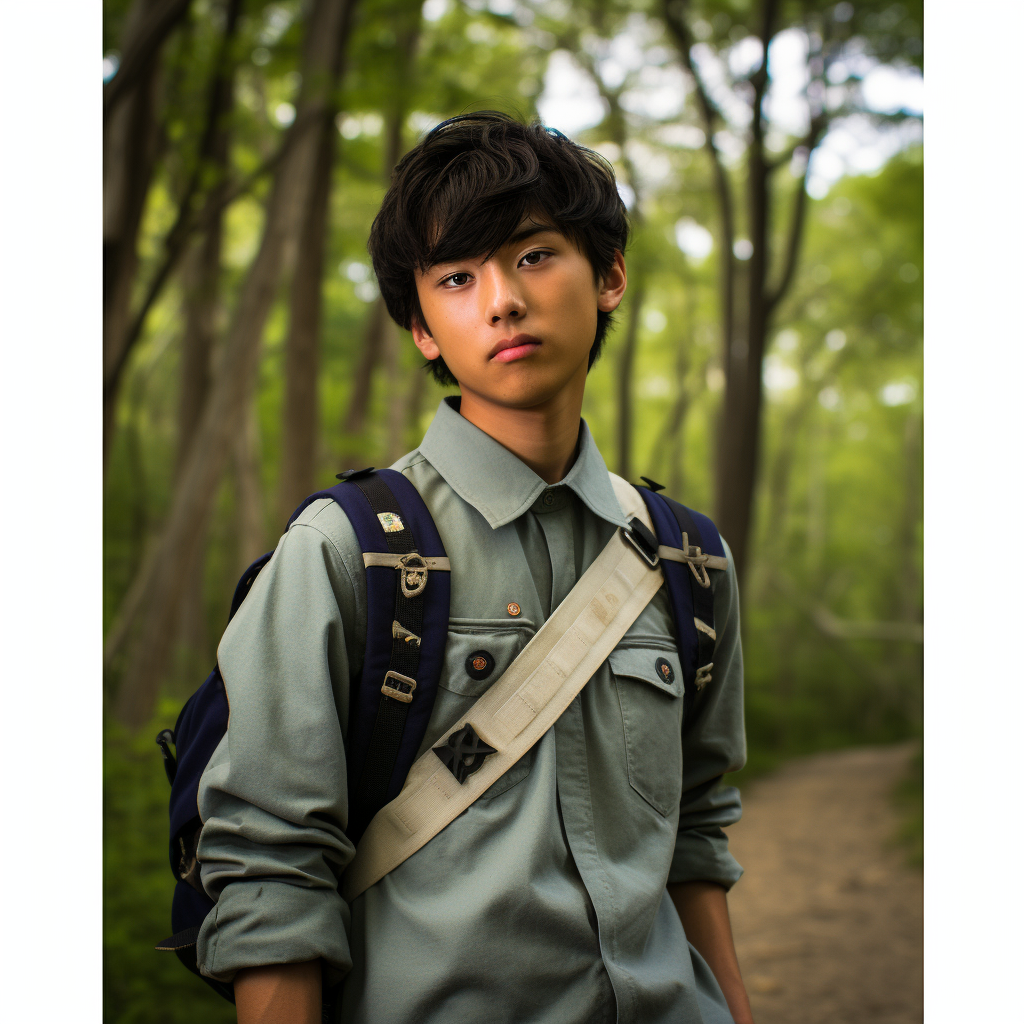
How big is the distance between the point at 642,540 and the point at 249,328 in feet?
15.0

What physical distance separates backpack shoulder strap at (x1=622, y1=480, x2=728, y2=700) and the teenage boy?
1.5 inches

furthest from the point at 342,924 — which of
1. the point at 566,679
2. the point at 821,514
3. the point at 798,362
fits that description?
the point at 821,514

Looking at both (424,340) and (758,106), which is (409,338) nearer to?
(758,106)

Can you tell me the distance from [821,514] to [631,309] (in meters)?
14.6

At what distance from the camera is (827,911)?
7000 millimetres

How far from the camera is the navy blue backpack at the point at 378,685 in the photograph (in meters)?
1.43

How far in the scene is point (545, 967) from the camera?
56.3 inches

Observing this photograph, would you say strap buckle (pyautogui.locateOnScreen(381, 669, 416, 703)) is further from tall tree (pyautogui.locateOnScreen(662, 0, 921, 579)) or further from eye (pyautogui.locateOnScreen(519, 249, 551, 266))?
tall tree (pyautogui.locateOnScreen(662, 0, 921, 579))

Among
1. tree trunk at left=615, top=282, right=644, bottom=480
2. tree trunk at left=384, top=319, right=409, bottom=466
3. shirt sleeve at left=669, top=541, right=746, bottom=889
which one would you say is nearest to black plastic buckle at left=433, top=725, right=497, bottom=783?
shirt sleeve at left=669, top=541, right=746, bottom=889

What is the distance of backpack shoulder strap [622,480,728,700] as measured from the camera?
68.4 inches

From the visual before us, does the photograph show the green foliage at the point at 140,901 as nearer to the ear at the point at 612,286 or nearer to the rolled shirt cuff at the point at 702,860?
the rolled shirt cuff at the point at 702,860

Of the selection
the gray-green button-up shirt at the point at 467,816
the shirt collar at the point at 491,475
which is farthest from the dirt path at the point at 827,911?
the shirt collar at the point at 491,475

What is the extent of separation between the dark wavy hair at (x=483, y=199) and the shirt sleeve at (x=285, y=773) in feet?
1.96

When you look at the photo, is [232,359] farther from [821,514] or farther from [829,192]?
[821,514]
